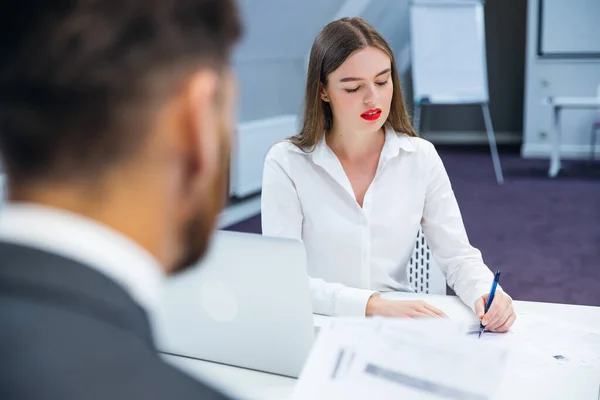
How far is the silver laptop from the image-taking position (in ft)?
2.91

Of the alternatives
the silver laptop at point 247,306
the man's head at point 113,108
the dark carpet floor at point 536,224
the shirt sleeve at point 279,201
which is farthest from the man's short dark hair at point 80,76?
the dark carpet floor at point 536,224

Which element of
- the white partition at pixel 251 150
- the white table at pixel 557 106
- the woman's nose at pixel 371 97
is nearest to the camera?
the woman's nose at pixel 371 97

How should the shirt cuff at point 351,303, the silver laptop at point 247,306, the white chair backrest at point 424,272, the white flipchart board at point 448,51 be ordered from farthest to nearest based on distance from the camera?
the white flipchart board at point 448,51, the white chair backrest at point 424,272, the shirt cuff at point 351,303, the silver laptop at point 247,306

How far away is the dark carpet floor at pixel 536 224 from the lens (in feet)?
10.0

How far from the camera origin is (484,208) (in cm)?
443

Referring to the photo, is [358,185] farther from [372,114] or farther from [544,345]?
[544,345]

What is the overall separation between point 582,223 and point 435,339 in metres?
3.61

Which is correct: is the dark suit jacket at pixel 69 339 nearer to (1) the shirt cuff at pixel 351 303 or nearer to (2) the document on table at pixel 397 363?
(2) the document on table at pixel 397 363

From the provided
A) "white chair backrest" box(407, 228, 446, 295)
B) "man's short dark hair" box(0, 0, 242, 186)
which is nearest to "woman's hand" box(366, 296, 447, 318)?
"white chair backrest" box(407, 228, 446, 295)

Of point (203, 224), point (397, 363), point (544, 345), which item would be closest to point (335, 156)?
point (544, 345)

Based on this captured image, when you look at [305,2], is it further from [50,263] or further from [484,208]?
[50,263]

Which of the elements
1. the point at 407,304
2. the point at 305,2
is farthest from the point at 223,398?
the point at 305,2

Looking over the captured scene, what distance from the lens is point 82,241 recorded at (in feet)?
1.06

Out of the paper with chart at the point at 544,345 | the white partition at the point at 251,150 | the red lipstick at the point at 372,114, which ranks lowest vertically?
the white partition at the point at 251,150
